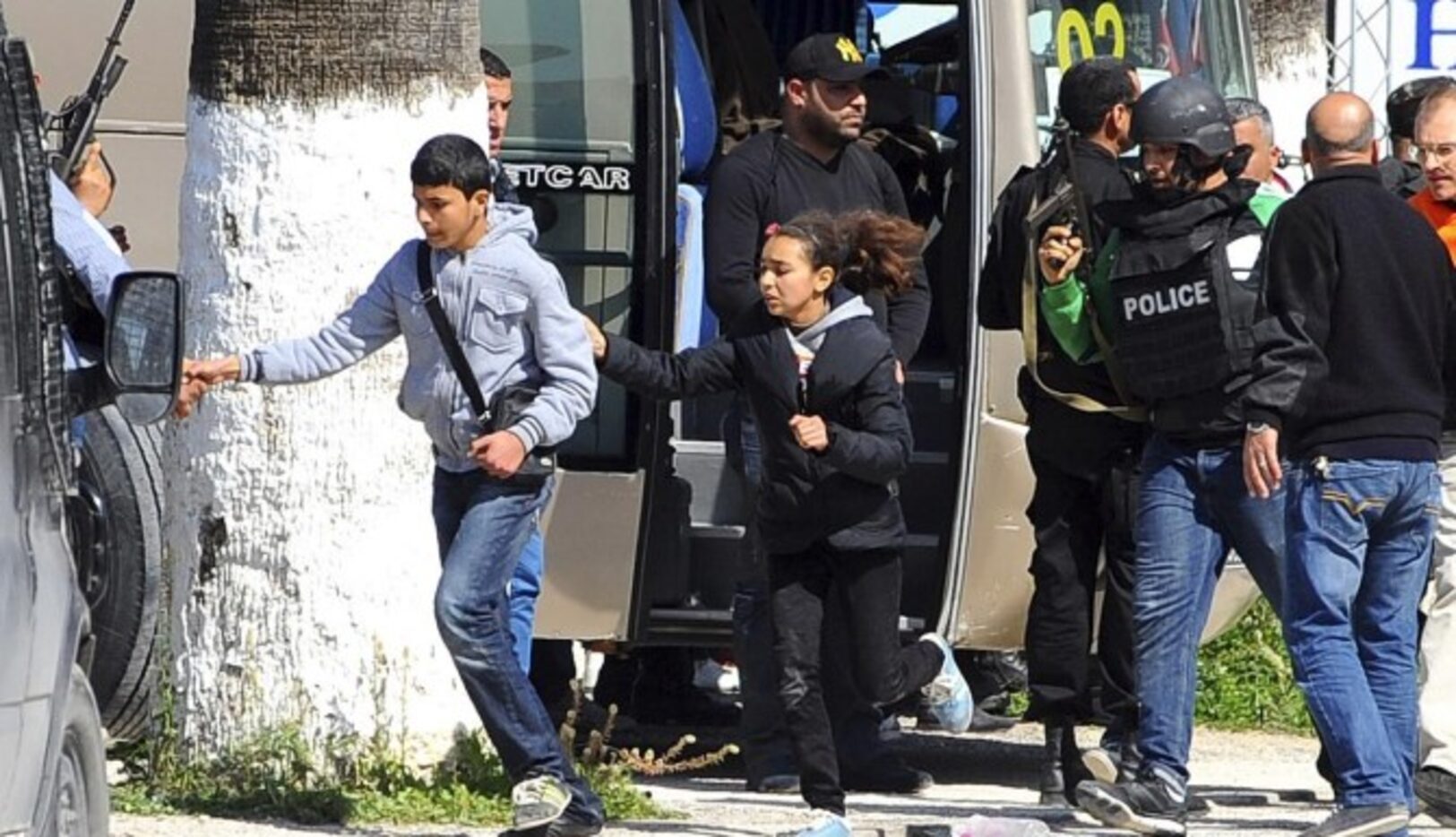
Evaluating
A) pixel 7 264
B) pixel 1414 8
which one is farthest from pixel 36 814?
pixel 1414 8

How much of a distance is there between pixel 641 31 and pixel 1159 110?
1.92m

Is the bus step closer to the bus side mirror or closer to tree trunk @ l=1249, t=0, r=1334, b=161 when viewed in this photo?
tree trunk @ l=1249, t=0, r=1334, b=161

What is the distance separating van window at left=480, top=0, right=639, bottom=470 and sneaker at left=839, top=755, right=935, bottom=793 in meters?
1.13

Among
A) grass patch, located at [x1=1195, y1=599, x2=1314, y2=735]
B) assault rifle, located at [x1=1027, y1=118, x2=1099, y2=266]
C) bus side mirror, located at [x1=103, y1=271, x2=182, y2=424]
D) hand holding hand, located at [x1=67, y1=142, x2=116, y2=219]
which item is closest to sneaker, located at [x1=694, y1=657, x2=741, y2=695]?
grass patch, located at [x1=1195, y1=599, x2=1314, y2=735]

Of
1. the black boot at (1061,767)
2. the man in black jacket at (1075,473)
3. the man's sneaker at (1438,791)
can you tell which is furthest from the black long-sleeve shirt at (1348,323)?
the black boot at (1061,767)

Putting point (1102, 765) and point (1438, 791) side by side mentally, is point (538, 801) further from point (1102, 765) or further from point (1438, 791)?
point (1438, 791)

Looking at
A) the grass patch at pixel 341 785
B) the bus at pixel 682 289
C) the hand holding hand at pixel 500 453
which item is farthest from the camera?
the bus at pixel 682 289

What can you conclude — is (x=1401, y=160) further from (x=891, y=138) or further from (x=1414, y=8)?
(x=1414, y=8)

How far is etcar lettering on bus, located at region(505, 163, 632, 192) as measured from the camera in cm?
918

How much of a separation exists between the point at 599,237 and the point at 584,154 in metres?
0.24

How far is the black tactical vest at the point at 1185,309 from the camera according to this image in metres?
7.72

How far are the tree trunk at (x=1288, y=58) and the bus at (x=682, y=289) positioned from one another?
100cm

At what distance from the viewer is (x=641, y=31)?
9156mm

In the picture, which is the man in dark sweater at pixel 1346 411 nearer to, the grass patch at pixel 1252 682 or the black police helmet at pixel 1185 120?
the black police helmet at pixel 1185 120
